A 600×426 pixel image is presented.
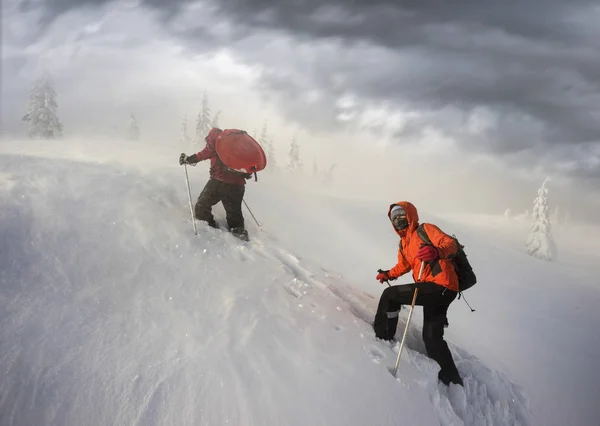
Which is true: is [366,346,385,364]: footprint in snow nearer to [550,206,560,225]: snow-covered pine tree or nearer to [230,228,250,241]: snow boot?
[230,228,250,241]: snow boot

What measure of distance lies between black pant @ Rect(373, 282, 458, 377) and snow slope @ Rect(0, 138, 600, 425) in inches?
9.5

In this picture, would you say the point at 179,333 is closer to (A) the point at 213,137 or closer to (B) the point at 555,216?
(A) the point at 213,137

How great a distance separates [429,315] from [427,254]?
1.27 metres

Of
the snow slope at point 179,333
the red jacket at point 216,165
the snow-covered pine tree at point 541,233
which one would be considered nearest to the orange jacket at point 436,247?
the snow slope at point 179,333

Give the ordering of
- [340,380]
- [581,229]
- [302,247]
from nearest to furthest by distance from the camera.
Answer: [340,380], [302,247], [581,229]

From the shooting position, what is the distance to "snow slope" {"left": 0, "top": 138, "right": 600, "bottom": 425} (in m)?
3.43

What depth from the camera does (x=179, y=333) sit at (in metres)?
4.19

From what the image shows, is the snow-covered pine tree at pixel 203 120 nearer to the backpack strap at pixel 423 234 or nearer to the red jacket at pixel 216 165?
the red jacket at pixel 216 165

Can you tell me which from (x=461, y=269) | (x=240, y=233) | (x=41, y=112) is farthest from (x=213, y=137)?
(x=41, y=112)

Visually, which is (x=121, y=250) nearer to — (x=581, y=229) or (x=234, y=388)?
(x=234, y=388)

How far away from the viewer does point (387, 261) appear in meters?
13.7

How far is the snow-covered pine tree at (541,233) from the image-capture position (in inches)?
1613

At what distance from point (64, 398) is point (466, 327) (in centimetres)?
1071

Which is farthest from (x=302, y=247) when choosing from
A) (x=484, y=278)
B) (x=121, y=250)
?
(x=484, y=278)
